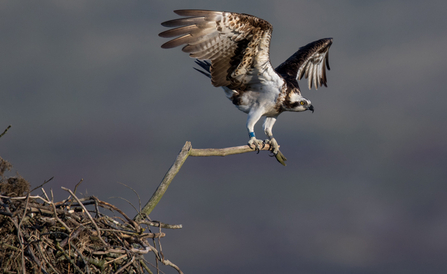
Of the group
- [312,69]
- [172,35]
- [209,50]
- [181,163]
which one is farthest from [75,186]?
[312,69]

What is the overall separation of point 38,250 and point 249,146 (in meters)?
4.50

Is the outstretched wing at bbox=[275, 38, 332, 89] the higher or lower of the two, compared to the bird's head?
higher

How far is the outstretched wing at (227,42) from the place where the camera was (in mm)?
6699

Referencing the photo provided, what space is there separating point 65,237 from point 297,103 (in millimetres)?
5333

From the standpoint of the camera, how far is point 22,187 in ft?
14.8

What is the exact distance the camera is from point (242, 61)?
24.8ft

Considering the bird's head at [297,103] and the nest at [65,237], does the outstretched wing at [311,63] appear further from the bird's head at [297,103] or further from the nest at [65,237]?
the nest at [65,237]

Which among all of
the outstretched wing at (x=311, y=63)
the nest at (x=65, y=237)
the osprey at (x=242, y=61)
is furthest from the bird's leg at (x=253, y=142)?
the nest at (x=65, y=237)

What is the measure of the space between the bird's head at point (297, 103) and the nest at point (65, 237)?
4.43m

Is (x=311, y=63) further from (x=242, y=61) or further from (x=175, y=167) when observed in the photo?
(x=175, y=167)

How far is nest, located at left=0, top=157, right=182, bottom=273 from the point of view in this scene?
159 inches

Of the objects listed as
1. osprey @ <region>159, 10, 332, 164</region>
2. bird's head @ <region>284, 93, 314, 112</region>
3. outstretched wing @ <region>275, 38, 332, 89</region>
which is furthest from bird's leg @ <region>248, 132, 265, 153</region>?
outstretched wing @ <region>275, 38, 332, 89</region>

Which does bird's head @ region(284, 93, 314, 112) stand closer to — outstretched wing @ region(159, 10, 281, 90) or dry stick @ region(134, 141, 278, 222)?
outstretched wing @ region(159, 10, 281, 90)

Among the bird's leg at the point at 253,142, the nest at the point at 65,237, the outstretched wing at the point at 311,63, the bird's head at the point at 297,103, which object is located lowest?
the nest at the point at 65,237
